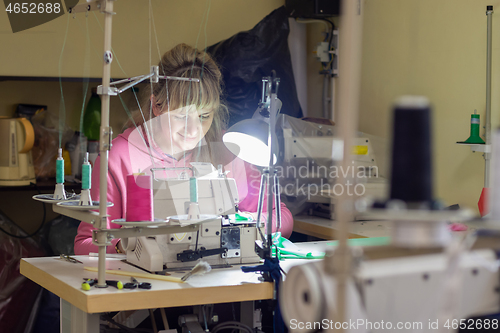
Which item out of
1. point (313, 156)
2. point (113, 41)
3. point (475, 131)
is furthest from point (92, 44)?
point (475, 131)

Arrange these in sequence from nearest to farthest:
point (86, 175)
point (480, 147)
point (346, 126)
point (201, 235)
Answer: point (346, 126) < point (86, 175) < point (201, 235) < point (480, 147)

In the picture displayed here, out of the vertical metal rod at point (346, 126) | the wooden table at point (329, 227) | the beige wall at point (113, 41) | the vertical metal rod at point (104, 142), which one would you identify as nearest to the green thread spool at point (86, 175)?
the vertical metal rod at point (104, 142)

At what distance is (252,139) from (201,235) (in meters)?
0.33

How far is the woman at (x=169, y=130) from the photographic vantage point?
191cm

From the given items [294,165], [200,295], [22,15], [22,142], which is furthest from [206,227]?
[22,15]

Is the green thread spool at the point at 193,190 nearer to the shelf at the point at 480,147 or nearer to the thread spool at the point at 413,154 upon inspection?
Answer: the thread spool at the point at 413,154

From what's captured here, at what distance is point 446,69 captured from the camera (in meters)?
2.23

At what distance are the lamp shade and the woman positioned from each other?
27cm

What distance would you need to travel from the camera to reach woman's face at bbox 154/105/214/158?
193cm

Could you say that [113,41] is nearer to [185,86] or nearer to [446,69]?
[185,86]

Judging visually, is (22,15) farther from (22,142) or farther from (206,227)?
(206,227)

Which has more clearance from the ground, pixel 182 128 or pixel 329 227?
pixel 182 128

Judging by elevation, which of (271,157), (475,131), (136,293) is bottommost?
(136,293)

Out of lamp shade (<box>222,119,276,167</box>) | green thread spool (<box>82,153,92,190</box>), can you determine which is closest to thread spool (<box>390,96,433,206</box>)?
lamp shade (<box>222,119,276,167</box>)
